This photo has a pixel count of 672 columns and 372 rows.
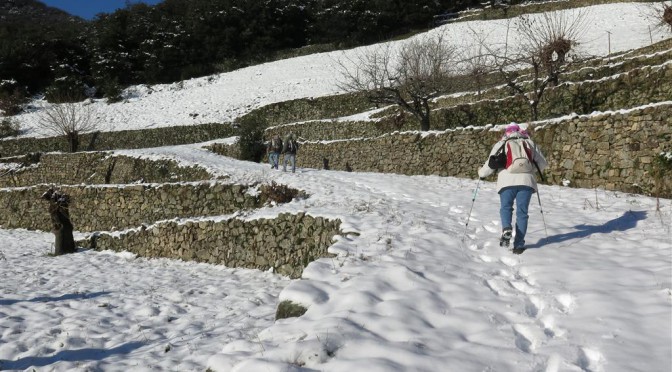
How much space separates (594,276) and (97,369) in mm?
5633

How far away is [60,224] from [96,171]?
12.6 metres

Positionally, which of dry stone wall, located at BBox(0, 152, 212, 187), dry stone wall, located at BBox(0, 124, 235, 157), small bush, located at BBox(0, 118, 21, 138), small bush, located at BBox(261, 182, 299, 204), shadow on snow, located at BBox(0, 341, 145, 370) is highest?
small bush, located at BBox(0, 118, 21, 138)

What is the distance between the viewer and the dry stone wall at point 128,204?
13820mm

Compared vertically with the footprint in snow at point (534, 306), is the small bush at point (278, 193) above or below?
above

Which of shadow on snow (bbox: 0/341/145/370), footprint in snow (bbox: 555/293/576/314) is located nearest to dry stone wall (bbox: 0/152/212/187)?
shadow on snow (bbox: 0/341/145/370)

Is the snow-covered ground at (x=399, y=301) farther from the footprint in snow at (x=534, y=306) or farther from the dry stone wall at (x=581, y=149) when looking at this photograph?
the dry stone wall at (x=581, y=149)

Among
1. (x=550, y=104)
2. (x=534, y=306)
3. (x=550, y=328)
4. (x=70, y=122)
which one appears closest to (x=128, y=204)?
(x=534, y=306)

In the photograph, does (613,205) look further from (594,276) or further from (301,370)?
(301,370)

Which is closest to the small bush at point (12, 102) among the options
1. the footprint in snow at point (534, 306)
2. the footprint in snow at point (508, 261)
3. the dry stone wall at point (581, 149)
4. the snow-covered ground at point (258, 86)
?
the snow-covered ground at point (258, 86)

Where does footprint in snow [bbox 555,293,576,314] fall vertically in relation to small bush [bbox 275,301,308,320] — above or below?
above

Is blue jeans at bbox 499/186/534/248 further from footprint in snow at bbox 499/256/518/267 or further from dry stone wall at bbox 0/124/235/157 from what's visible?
dry stone wall at bbox 0/124/235/157

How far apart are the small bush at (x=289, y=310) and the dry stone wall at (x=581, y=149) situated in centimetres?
922

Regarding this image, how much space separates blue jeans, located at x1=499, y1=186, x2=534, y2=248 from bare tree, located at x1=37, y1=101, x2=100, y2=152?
32.7 meters

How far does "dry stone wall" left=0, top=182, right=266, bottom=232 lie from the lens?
45.3 feet
